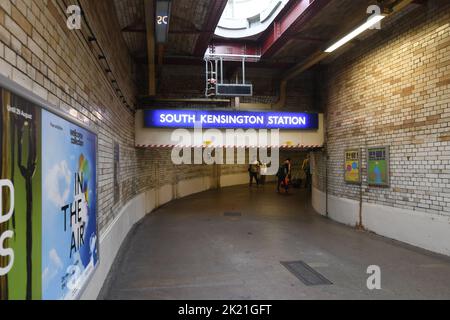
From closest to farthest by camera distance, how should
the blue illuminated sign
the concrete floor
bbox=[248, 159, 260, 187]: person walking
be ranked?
the concrete floor → the blue illuminated sign → bbox=[248, 159, 260, 187]: person walking

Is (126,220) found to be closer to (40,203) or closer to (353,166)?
(40,203)

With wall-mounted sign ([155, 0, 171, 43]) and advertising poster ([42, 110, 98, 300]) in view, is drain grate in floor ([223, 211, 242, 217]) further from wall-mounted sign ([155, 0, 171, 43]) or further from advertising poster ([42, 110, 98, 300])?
advertising poster ([42, 110, 98, 300])

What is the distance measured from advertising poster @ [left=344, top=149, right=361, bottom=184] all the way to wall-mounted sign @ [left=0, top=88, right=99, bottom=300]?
685cm

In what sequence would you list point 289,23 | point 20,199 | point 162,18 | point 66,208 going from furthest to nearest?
point 289,23 < point 162,18 < point 66,208 < point 20,199

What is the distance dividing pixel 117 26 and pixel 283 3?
3.59m

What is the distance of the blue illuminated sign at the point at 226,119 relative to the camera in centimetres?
916

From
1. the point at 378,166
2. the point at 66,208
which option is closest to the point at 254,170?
the point at 378,166

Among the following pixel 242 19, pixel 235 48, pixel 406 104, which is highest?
pixel 242 19

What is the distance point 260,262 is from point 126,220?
3196 mm

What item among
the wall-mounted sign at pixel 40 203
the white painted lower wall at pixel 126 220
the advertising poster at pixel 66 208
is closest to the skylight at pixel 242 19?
the white painted lower wall at pixel 126 220

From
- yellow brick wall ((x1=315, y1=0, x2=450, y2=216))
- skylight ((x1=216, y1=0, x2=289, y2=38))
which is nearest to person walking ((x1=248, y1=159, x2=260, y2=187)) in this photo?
yellow brick wall ((x1=315, y1=0, x2=450, y2=216))

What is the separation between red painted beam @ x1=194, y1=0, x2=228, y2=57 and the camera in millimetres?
6117

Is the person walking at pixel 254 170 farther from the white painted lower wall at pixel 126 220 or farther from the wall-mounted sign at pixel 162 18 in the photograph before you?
the wall-mounted sign at pixel 162 18

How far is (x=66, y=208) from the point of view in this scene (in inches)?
107
